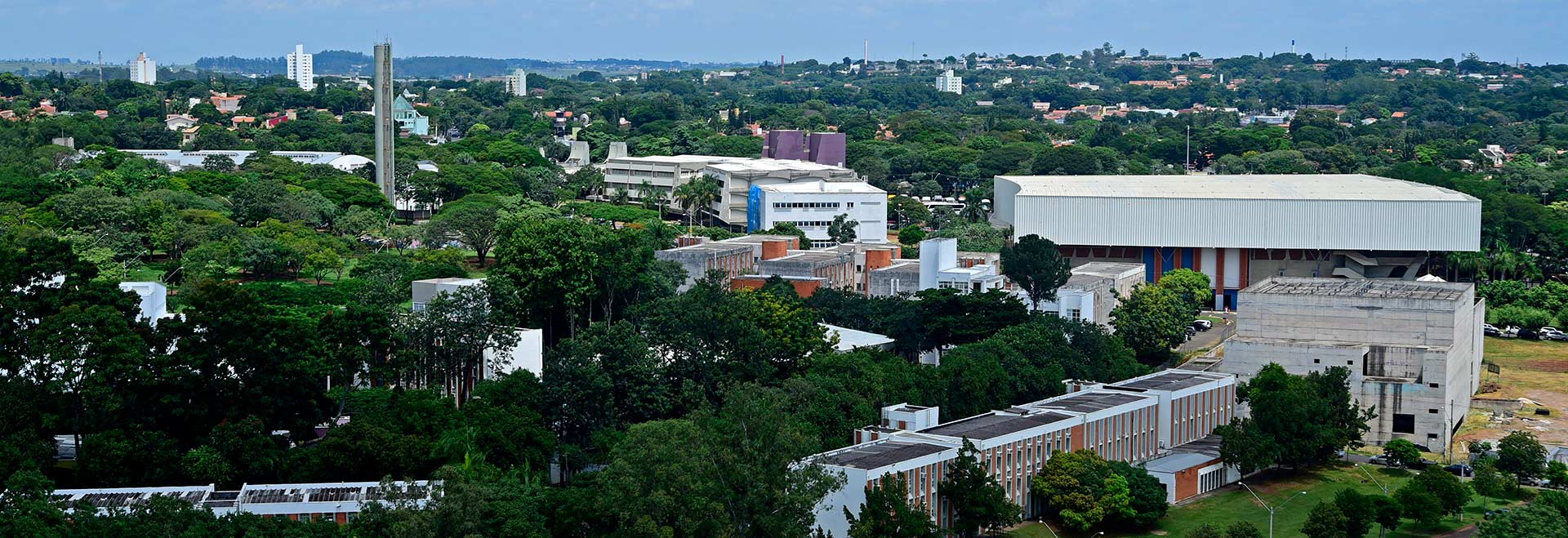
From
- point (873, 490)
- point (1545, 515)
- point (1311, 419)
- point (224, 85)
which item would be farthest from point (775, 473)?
point (224, 85)

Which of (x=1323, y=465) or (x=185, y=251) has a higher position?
(x=185, y=251)

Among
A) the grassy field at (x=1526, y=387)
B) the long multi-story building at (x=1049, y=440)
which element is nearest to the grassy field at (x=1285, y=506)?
the long multi-story building at (x=1049, y=440)

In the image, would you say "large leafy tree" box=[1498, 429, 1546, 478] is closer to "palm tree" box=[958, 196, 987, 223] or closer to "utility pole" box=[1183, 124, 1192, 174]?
"palm tree" box=[958, 196, 987, 223]

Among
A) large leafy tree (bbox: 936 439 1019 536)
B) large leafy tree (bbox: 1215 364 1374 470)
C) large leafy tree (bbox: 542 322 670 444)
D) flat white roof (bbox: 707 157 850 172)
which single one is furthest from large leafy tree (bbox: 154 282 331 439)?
flat white roof (bbox: 707 157 850 172)

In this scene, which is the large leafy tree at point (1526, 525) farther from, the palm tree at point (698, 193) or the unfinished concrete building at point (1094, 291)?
the palm tree at point (698, 193)

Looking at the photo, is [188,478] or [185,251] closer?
[188,478]

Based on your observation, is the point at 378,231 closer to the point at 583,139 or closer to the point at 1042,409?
the point at 1042,409
